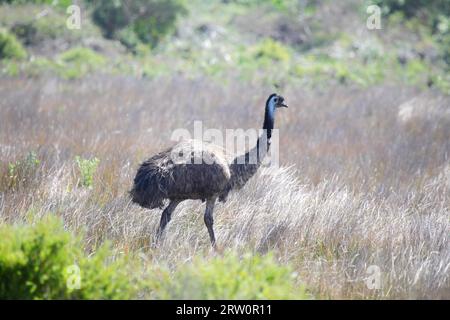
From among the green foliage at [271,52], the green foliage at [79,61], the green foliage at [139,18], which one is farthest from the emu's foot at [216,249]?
the green foliage at [139,18]

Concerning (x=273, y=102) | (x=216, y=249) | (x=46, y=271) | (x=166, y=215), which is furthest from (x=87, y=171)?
(x=46, y=271)

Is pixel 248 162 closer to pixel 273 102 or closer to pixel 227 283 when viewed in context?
pixel 273 102

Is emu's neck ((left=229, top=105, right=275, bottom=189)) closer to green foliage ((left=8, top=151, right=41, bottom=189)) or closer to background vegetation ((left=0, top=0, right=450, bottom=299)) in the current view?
A: background vegetation ((left=0, top=0, right=450, bottom=299))

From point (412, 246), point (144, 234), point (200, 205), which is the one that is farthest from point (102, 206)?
point (412, 246)

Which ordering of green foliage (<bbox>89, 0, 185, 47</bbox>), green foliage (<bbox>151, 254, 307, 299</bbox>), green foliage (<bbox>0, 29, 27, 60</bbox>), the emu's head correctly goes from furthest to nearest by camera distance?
green foliage (<bbox>89, 0, 185, 47</bbox>) < green foliage (<bbox>0, 29, 27, 60</bbox>) < the emu's head < green foliage (<bbox>151, 254, 307, 299</bbox>)

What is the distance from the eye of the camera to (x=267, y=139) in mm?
7895

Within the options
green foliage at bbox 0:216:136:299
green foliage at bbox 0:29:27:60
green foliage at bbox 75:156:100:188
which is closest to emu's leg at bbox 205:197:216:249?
green foliage at bbox 75:156:100:188

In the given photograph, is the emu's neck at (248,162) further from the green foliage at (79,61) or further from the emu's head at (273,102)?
the green foliage at (79,61)

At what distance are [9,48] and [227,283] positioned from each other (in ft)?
52.2

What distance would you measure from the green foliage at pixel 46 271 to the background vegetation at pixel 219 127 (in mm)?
12

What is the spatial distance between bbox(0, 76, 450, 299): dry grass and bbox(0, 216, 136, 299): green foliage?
3.82 ft

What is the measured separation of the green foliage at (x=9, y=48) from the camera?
1897 cm

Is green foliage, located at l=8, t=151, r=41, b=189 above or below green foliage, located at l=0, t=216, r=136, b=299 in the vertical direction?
above

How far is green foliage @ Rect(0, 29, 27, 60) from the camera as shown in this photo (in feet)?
62.2
